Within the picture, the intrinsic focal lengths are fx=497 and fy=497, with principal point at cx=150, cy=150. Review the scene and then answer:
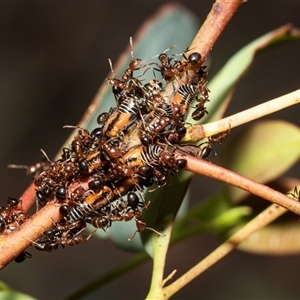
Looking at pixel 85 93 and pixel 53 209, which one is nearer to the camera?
pixel 53 209

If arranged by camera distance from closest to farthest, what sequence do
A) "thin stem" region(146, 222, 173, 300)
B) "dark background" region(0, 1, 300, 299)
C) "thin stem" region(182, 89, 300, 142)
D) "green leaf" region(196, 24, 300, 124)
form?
"thin stem" region(182, 89, 300, 142)
"thin stem" region(146, 222, 173, 300)
"green leaf" region(196, 24, 300, 124)
"dark background" region(0, 1, 300, 299)

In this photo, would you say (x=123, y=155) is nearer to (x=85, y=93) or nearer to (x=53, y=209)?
(x=53, y=209)

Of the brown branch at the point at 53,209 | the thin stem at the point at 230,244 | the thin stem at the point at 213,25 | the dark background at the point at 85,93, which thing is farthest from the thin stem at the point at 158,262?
the dark background at the point at 85,93

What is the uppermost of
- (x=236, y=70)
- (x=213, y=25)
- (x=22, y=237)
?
(x=236, y=70)

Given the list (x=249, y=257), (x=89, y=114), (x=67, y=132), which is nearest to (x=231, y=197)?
(x=89, y=114)

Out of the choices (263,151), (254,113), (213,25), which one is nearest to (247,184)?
(254,113)

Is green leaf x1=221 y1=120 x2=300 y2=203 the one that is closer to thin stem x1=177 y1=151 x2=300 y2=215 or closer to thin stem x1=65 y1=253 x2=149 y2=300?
thin stem x1=65 y1=253 x2=149 y2=300

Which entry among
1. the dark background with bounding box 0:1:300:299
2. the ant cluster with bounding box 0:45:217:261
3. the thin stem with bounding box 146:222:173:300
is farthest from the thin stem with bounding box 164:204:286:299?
the dark background with bounding box 0:1:300:299
